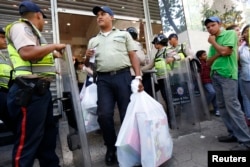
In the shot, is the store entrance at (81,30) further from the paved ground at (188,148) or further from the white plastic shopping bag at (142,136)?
the white plastic shopping bag at (142,136)

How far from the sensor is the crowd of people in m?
1.86

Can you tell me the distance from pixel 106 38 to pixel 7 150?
93.0 inches

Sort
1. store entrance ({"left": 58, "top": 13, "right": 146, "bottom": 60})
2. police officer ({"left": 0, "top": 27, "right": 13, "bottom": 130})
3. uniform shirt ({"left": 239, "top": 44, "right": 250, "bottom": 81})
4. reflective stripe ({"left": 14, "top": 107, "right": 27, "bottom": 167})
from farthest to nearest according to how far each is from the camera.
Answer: store entrance ({"left": 58, "top": 13, "right": 146, "bottom": 60})
uniform shirt ({"left": 239, "top": 44, "right": 250, "bottom": 81})
police officer ({"left": 0, "top": 27, "right": 13, "bottom": 130})
reflective stripe ({"left": 14, "top": 107, "right": 27, "bottom": 167})

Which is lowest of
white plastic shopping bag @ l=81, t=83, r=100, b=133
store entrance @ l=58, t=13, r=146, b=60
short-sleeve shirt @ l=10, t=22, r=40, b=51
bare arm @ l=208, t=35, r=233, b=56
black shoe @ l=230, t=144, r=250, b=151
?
black shoe @ l=230, t=144, r=250, b=151

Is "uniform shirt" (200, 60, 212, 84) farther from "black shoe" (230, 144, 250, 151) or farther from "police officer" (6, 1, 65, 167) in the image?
"police officer" (6, 1, 65, 167)

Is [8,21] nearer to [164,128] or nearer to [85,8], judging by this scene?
[85,8]

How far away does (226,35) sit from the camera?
2.78 metres

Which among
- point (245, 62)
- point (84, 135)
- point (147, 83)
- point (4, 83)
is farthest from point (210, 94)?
point (4, 83)

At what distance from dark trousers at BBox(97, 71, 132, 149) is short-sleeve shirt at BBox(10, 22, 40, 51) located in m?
0.94

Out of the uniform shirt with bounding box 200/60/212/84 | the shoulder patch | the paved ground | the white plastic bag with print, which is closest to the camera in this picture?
the shoulder patch

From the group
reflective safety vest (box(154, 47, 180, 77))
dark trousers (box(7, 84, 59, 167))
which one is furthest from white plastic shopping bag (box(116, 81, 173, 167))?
reflective safety vest (box(154, 47, 180, 77))

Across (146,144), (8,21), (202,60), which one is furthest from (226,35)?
(8,21)

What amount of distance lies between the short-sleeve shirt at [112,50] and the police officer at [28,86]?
2.26ft

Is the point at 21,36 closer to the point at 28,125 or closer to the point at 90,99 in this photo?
the point at 28,125
